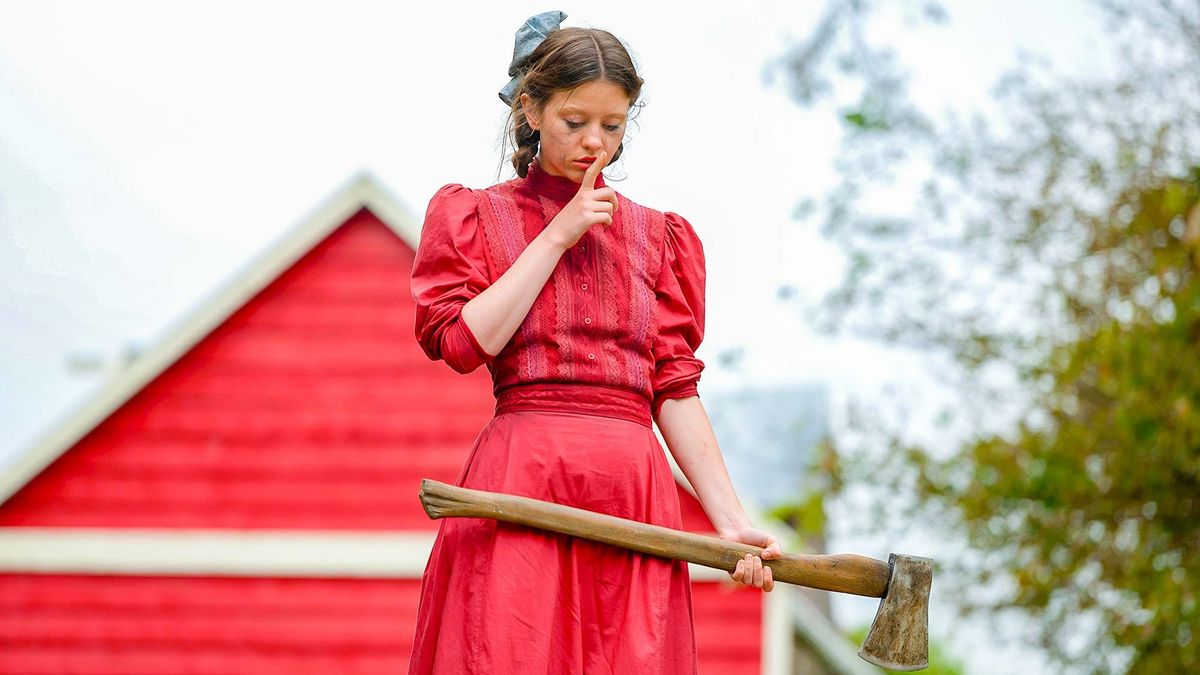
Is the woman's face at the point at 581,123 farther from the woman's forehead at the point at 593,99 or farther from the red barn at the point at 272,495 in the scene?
the red barn at the point at 272,495

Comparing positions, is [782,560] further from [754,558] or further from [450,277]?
[450,277]

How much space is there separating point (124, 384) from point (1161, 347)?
→ 522cm

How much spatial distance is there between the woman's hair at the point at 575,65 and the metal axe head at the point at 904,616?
0.85 meters

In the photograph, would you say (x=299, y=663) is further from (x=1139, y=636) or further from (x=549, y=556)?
(x=549, y=556)

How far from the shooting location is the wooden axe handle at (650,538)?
2.20 metres

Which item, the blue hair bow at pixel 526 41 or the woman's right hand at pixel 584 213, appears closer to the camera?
the woman's right hand at pixel 584 213

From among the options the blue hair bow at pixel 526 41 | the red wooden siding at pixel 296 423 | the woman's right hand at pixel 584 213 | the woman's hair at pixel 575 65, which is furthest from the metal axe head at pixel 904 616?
the red wooden siding at pixel 296 423

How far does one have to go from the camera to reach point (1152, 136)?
7500 millimetres

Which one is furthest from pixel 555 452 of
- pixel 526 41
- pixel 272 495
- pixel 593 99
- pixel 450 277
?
pixel 272 495

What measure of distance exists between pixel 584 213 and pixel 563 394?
11.8 inches

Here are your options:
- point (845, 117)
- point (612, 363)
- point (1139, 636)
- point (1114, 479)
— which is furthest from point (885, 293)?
point (612, 363)

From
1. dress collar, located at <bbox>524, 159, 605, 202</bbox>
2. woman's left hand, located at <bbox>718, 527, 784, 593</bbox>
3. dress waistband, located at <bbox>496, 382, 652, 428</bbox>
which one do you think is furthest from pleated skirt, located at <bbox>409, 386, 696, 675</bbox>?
dress collar, located at <bbox>524, 159, 605, 202</bbox>

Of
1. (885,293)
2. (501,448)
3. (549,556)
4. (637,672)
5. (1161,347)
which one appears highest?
(885,293)

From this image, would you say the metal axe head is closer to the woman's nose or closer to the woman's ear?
the woman's nose
